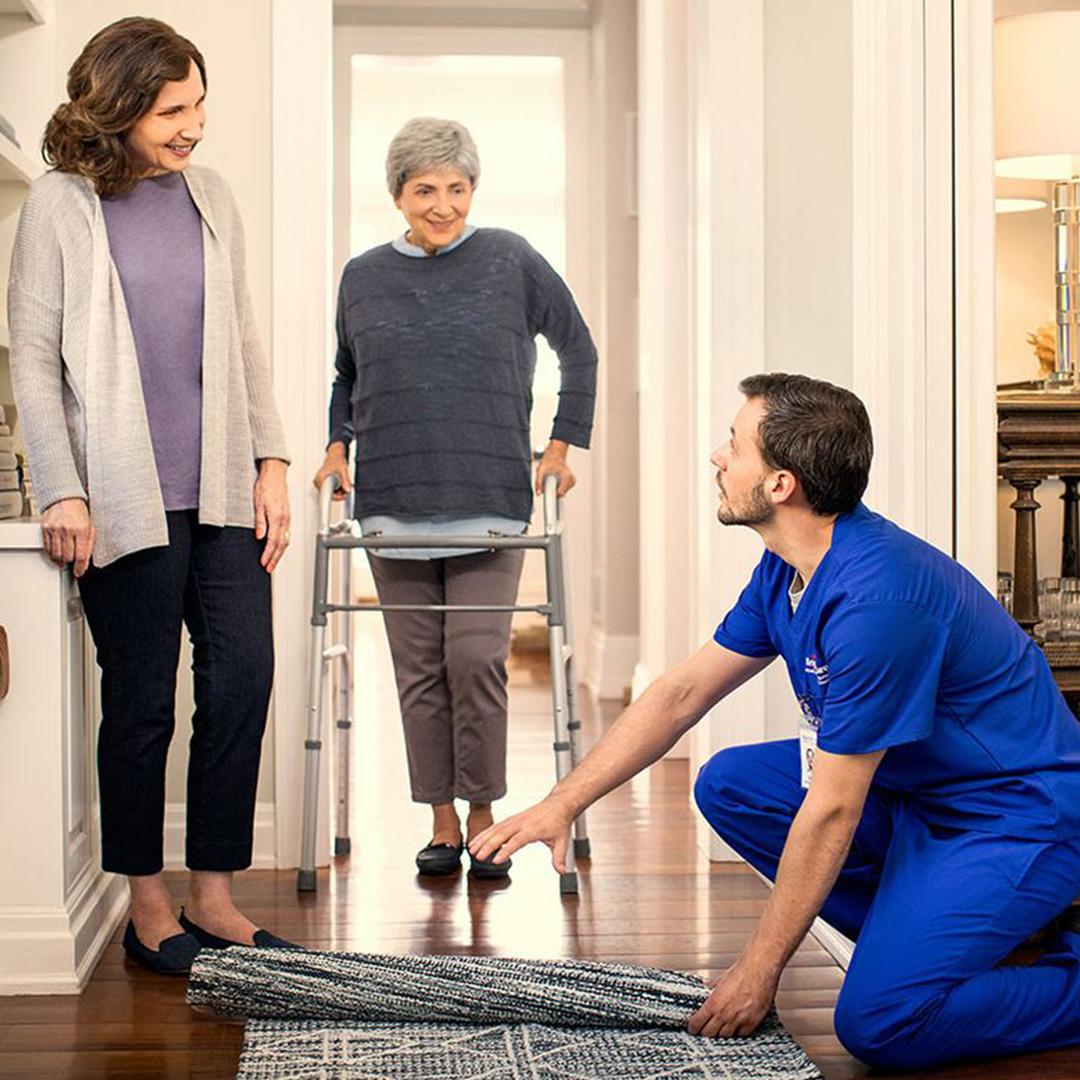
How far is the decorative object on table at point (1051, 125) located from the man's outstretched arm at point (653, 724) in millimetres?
835

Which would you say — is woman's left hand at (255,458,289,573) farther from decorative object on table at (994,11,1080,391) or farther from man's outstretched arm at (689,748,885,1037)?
decorative object on table at (994,11,1080,391)

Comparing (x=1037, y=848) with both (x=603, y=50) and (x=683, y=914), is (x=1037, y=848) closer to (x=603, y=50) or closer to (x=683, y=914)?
(x=683, y=914)

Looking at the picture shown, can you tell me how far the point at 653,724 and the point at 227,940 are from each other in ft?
2.93

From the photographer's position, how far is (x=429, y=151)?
3.53 metres

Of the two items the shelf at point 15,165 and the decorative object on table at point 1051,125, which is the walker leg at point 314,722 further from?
the decorative object on table at point 1051,125

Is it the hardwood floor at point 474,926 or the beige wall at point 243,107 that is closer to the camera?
the hardwood floor at point 474,926

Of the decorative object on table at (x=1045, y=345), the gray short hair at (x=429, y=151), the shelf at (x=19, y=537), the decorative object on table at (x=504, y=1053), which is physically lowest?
the decorative object on table at (x=504, y=1053)

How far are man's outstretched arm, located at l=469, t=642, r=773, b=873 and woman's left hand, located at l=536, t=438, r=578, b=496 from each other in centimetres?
113

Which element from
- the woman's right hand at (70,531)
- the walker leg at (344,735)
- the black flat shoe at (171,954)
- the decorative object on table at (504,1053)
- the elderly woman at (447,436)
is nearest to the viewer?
the decorative object on table at (504,1053)

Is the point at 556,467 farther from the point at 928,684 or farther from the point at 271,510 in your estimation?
the point at 928,684

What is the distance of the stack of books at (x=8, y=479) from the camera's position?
3.11 metres

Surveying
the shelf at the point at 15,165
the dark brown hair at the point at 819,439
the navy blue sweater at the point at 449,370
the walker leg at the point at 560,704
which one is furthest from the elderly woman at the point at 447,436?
the dark brown hair at the point at 819,439

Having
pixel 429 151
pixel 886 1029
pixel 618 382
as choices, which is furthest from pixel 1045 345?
pixel 618 382

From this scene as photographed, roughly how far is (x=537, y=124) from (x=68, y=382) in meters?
7.08
